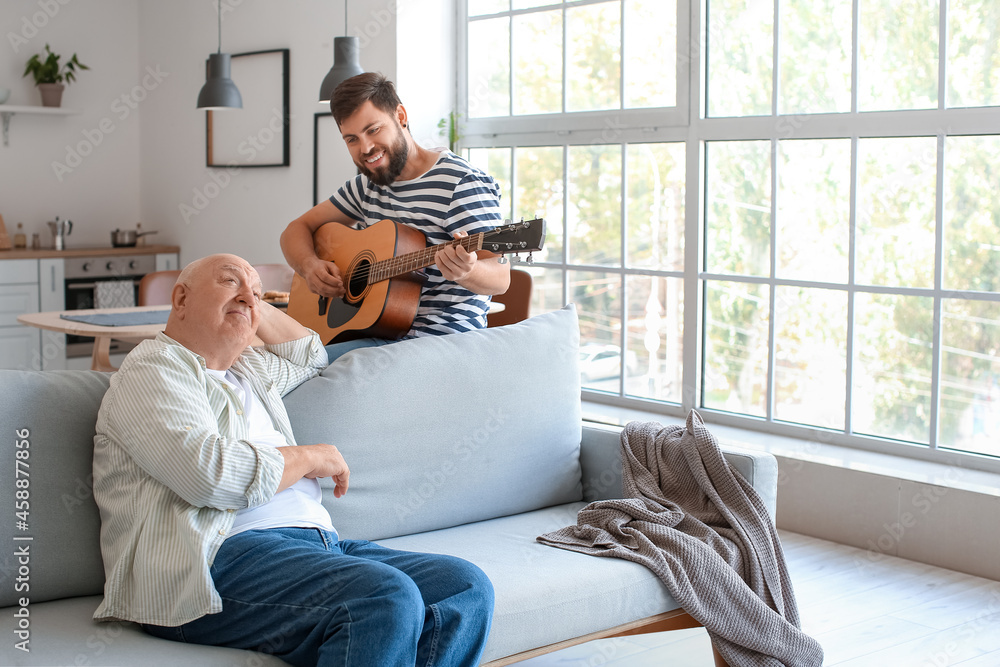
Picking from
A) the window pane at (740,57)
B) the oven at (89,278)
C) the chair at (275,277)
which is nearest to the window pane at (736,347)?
the window pane at (740,57)

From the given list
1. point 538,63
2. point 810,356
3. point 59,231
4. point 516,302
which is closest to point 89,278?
point 59,231

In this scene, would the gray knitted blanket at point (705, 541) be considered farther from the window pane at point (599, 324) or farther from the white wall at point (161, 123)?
the white wall at point (161, 123)

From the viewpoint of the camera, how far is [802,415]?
12.5 ft

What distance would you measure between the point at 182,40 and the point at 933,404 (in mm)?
4888

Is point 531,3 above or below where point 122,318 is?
above

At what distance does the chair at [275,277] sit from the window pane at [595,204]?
130 cm

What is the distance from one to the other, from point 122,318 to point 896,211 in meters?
2.77

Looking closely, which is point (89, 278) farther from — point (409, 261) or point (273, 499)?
point (273, 499)

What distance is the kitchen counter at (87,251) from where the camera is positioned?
582 centimetres

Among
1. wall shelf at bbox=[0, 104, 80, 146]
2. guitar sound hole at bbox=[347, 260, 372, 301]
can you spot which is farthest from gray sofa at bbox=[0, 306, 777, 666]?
wall shelf at bbox=[0, 104, 80, 146]

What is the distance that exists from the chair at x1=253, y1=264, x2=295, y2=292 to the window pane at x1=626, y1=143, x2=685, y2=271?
1.58 meters

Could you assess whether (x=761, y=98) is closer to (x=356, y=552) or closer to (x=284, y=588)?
(x=356, y=552)

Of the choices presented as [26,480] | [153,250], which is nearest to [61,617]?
[26,480]

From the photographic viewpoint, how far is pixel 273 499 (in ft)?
6.49
